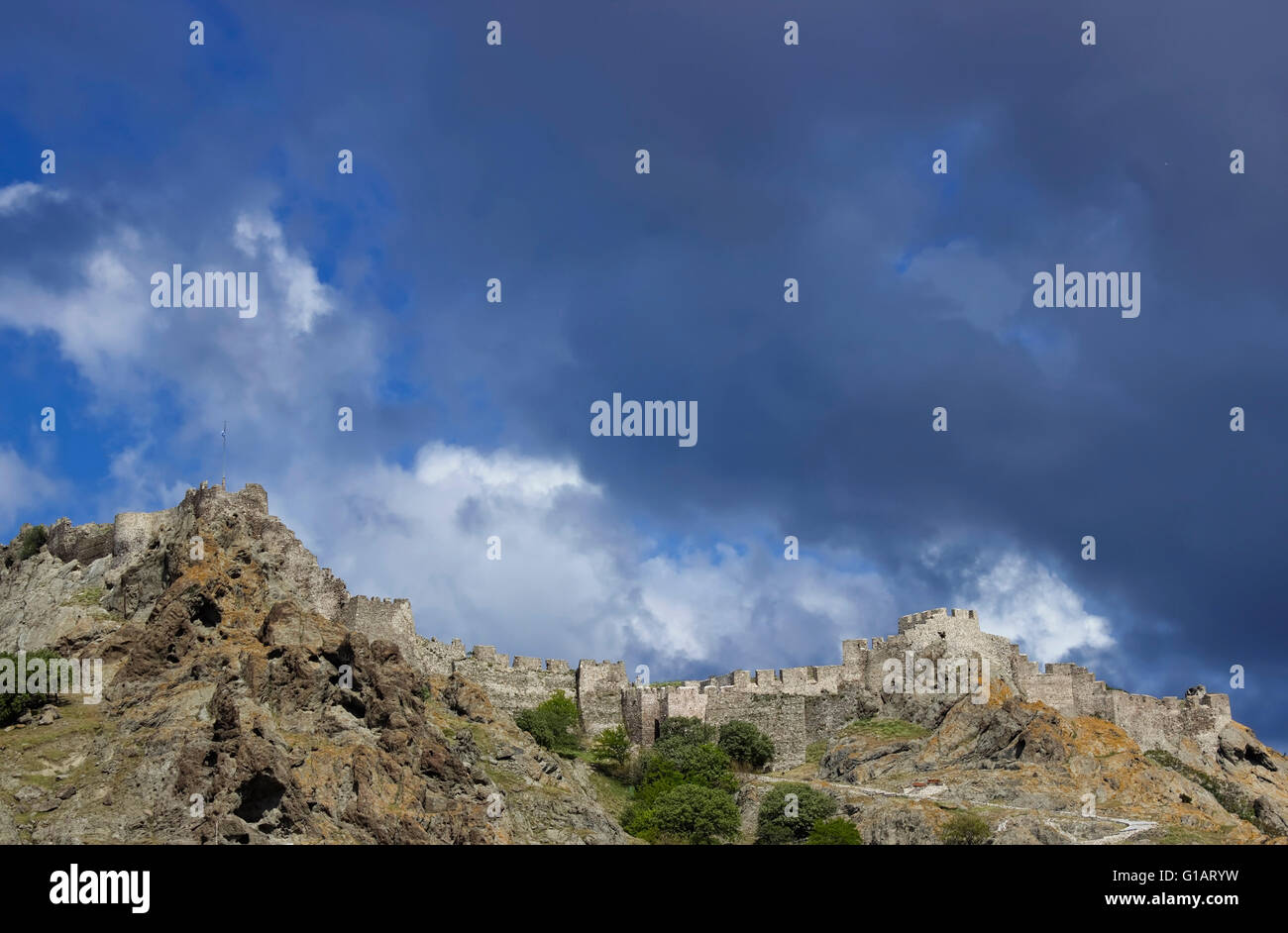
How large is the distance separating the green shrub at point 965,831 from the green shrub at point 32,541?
192 feet

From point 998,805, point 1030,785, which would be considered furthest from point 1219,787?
→ point 998,805

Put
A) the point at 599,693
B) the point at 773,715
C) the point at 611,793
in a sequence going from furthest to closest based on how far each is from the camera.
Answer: the point at 599,693 < the point at 773,715 < the point at 611,793

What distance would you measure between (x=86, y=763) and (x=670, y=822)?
32.8m

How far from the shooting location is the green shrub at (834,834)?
240 feet

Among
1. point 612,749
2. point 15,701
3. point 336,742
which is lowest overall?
point 612,749

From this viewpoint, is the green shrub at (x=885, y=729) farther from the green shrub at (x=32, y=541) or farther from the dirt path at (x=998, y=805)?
the green shrub at (x=32, y=541)

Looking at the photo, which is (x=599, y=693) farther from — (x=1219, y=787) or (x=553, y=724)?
(x=1219, y=787)

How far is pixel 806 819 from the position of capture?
7875cm

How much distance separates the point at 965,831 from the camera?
71.0m

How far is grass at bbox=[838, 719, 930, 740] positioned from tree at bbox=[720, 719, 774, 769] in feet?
17.4

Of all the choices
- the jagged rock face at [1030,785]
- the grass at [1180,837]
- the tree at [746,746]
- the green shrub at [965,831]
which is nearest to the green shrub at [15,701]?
the jagged rock face at [1030,785]

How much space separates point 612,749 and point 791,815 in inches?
786
